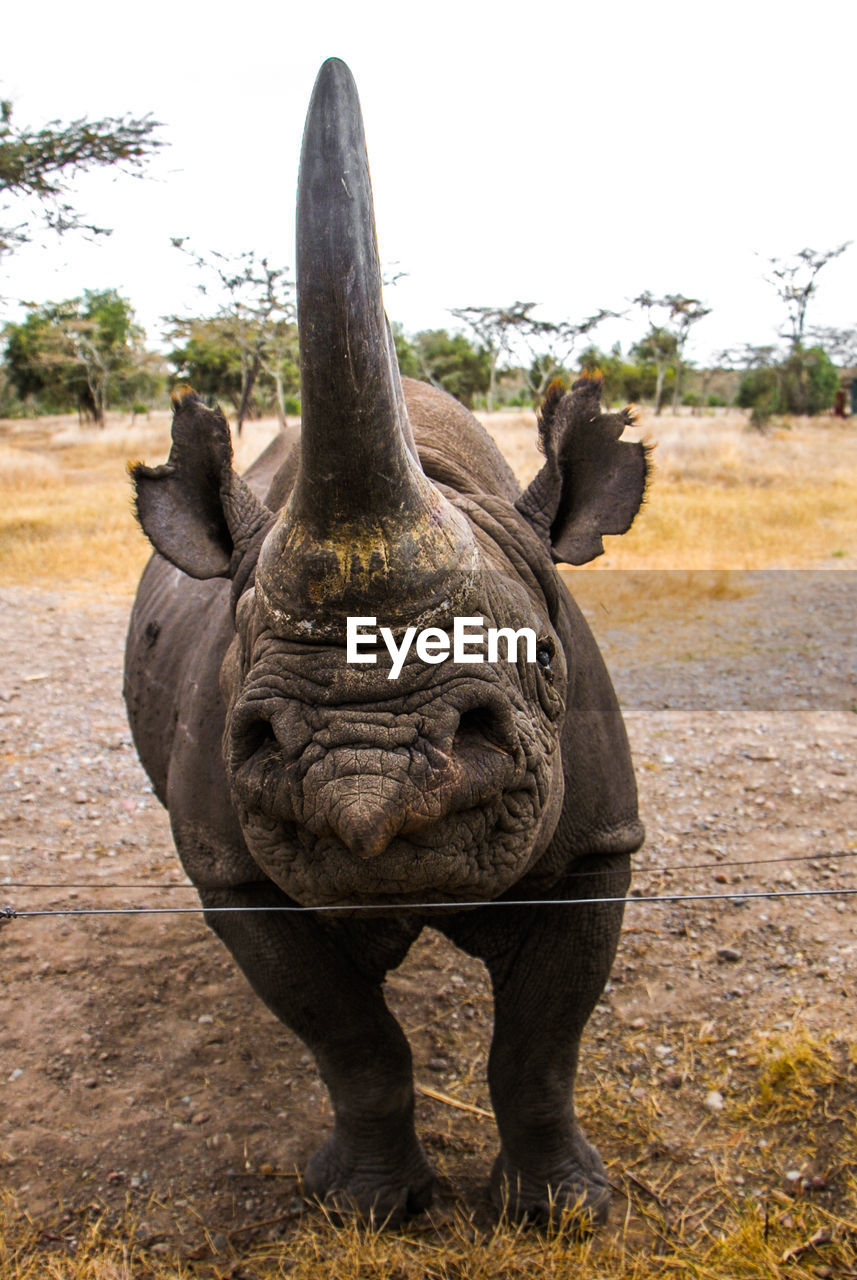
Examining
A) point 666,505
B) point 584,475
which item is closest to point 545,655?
point 584,475

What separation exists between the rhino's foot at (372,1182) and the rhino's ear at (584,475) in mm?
2096

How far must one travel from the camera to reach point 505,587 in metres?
2.96

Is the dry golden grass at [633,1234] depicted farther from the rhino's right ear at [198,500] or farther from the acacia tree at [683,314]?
the acacia tree at [683,314]

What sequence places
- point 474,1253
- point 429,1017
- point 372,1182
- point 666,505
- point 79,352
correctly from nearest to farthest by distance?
point 474,1253
point 372,1182
point 429,1017
point 666,505
point 79,352

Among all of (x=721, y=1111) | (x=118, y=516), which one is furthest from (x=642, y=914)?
(x=118, y=516)

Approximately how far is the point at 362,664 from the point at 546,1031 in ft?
6.23

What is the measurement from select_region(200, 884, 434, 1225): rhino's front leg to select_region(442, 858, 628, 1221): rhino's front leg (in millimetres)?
322

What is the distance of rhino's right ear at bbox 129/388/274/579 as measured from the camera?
11.4 feet

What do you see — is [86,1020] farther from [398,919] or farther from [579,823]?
[579,823]

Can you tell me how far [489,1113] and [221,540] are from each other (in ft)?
8.17

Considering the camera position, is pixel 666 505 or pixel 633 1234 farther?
pixel 666 505

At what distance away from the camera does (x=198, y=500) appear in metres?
3.58

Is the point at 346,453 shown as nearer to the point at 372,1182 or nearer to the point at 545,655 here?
the point at 545,655

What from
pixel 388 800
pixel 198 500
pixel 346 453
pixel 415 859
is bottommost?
pixel 415 859
